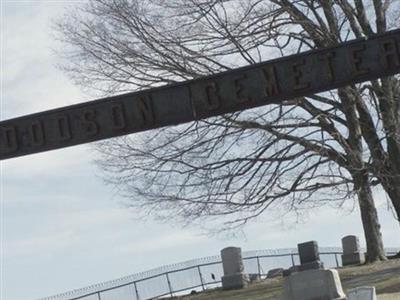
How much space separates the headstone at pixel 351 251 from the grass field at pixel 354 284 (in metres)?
4.90

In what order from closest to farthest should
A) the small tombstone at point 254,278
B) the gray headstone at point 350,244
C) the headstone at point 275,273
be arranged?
the small tombstone at point 254,278 < the headstone at point 275,273 < the gray headstone at point 350,244

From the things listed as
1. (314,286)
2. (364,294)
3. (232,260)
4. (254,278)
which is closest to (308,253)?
(232,260)

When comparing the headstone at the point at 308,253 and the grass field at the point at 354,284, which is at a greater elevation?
the headstone at the point at 308,253

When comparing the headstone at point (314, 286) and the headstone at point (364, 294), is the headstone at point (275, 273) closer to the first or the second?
the headstone at point (314, 286)

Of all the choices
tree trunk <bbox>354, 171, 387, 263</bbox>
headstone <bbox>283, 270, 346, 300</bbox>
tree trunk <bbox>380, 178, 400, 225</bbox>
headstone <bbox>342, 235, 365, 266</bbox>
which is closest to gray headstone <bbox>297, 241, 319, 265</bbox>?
tree trunk <bbox>354, 171, 387, 263</bbox>

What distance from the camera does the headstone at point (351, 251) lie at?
32.2 metres

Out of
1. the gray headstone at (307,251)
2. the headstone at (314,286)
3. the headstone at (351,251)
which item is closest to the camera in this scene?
the headstone at (314,286)

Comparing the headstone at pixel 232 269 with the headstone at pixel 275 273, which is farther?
the headstone at pixel 275 273

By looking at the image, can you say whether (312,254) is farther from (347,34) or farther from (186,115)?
(186,115)

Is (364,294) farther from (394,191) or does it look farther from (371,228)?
(371,228)

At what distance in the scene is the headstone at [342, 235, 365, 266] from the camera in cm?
3224

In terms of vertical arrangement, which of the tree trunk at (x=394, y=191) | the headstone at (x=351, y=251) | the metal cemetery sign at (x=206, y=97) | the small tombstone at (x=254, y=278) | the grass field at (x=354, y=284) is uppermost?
the metal cemetery sign at (x=206, y=97)

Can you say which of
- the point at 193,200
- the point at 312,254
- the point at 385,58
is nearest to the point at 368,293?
the point at 385,58

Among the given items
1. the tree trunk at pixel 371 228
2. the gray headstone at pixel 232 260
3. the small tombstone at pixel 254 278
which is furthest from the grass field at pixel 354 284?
the small tombstone at pixel 254 278
